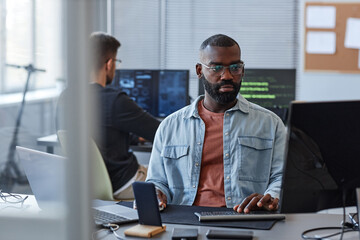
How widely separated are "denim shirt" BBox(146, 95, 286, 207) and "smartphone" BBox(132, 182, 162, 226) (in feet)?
1.45

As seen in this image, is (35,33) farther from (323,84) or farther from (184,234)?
(323,84)

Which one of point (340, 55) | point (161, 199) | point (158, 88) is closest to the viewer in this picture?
point (161, 199)

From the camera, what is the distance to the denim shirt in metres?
2.03

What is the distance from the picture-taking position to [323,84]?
5.02 m

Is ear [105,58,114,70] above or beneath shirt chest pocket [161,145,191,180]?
above

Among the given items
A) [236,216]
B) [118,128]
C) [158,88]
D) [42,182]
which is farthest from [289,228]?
[158,88]

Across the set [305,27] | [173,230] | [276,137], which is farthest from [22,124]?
[305,27]

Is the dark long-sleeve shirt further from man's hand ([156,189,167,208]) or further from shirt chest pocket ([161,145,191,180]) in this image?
man's hand ([156,189,167,208])

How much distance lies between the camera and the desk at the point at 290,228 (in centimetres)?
153

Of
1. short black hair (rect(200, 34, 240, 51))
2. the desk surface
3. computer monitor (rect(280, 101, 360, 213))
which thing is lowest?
the desk surface

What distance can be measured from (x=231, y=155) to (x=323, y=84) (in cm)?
322

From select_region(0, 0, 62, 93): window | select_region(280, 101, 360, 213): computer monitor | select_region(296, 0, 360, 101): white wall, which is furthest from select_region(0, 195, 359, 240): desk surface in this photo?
select_region(296, 0, 360, 101): white wall

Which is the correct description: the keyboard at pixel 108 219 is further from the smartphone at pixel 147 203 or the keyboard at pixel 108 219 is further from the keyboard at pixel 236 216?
the keyboard at pixel 236 216

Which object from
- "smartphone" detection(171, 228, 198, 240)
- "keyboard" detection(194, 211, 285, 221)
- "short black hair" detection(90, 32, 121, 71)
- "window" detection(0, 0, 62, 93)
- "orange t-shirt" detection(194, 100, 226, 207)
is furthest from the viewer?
"short black hair" detection(90, 32, 121, 71)
